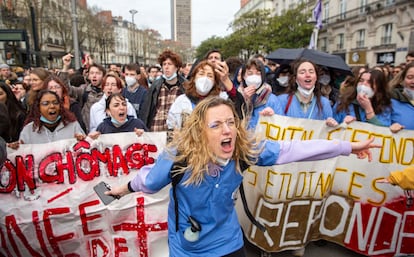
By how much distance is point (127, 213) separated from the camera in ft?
9.39

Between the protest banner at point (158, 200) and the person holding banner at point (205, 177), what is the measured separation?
3.35 ft

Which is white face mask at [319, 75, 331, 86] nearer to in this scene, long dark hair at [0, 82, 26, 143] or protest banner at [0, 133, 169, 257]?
protest banner at [0, 133, 169, 257]

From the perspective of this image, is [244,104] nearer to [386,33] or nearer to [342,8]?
[386,33]

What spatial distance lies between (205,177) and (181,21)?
570ft

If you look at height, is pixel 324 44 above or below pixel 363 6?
below

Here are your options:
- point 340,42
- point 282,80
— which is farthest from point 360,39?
point 282,80

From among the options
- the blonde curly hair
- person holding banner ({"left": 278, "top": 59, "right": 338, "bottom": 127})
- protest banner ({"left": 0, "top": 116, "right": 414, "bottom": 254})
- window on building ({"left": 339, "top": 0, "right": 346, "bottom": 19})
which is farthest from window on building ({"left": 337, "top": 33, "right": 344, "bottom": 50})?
the blonde curly hair

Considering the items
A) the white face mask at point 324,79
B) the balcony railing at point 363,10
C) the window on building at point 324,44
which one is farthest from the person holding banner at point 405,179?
the window on building at point 324,44

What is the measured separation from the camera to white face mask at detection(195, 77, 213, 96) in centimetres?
329

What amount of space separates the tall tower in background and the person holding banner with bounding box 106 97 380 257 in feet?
547

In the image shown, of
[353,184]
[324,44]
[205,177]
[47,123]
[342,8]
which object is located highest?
[342,8]

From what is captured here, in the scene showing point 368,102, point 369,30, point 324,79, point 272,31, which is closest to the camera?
point 368,102

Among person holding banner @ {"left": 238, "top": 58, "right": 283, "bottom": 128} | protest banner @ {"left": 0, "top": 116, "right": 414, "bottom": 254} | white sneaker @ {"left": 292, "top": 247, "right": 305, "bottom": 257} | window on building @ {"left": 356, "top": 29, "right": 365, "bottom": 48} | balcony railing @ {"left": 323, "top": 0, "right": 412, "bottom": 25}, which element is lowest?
white sneaker @ {"left": 292, "top": 247, "right": 305, "bottom": 257}

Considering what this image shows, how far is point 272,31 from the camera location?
1400 inches
